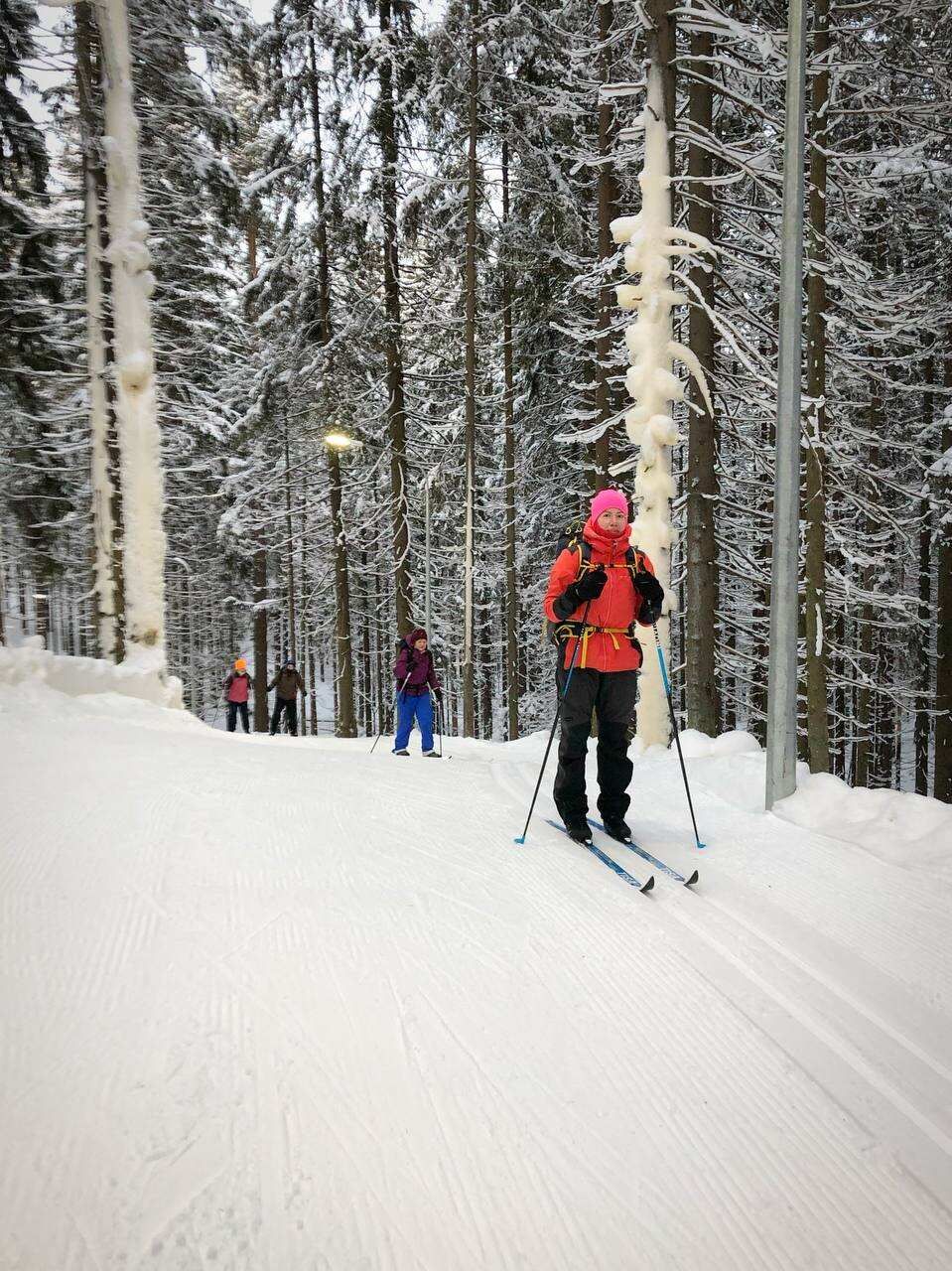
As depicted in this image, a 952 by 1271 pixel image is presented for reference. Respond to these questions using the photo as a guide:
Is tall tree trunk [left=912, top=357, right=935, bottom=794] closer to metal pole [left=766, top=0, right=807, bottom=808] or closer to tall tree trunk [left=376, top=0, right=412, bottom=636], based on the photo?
tall tree trunk [left=376, top=0, right=412, bottom=636]

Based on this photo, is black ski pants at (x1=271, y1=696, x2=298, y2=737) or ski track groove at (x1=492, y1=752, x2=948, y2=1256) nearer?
ski track groove at (x1=492, y1=752, x2=948, y2=1256)

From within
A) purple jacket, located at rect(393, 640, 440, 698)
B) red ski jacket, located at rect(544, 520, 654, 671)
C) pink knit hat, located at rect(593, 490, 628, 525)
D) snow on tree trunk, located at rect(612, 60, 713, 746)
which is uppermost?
snow on tree trunk, located at rect(612, 60, 713, 746)

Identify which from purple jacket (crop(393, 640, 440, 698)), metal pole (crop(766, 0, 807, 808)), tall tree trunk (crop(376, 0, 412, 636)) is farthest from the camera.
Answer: tall tree trunk (crop(376, 0, 412, 636))

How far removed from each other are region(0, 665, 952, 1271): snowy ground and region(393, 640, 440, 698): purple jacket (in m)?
6.57

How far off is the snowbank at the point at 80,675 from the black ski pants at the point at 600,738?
6.79 m

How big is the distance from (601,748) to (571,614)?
97 centimetres

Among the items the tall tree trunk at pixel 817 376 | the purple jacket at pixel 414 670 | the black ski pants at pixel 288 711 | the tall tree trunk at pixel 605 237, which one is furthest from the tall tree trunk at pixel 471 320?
the tall tree trunk at pixel 817 376

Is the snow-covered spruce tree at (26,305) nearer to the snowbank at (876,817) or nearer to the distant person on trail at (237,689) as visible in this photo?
the distant person on trail at (237,689)

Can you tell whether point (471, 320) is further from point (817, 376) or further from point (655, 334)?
point (655, 334)

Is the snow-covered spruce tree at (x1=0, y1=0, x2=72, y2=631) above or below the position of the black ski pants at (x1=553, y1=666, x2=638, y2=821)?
above

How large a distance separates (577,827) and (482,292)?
53.2 feet

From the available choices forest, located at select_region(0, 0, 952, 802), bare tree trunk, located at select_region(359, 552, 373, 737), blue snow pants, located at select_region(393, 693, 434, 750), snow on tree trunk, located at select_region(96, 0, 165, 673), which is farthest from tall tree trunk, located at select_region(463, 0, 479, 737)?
bare tree trunk, located at select_region(359, 552, 373, 737)

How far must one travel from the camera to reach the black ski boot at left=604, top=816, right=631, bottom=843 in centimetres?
441

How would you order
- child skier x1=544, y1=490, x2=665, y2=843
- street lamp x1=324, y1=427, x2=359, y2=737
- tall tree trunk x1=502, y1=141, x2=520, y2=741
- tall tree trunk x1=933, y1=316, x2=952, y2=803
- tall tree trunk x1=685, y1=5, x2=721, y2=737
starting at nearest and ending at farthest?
child skier x1=544, y1=490, x2=665, y2=843 < tall tree trunk x1=685, y1=5, x2=721, y2=737 < street lamp x1=324, y1=427, x2=359, y2=737 < tall tree trunk x1=502, y1=141, x2=520, y2=741 < tall tree trunk x1=933, y1=316, x2=952, y2=803
